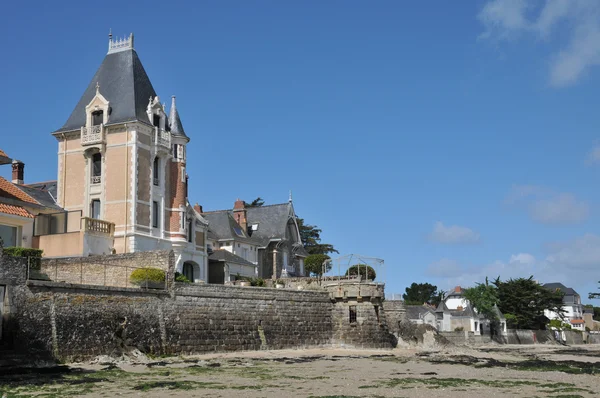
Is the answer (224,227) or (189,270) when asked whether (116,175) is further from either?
(224,227)

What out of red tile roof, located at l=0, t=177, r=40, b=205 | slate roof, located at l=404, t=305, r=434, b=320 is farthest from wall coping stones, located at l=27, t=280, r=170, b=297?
slate roof, located at l=404, t=305, r=434, b=320

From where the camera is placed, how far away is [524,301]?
78.6 meters

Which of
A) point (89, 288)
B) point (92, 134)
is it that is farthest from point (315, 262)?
point (89, 288)

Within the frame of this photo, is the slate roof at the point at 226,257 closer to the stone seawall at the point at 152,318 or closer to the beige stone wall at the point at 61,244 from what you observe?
the stone seawall at the point at 152,318

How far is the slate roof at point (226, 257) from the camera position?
184 feet

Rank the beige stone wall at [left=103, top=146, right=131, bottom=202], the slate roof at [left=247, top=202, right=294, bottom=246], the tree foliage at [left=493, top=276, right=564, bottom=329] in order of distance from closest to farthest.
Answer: the beige stone wall at [left=103, top=146, right=131, bottom=202]
the slate roof at [left=247, top=202, right=294, bottom=246]
the tree foliage at [left=493, top=276, right=564, bottom=329]

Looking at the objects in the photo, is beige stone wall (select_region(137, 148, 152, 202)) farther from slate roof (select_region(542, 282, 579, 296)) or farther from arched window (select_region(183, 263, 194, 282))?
slate roof (select_region(542, 282, 579, 296))

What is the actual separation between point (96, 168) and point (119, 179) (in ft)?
8.31

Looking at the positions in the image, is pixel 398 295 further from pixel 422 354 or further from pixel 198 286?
pixel 198 286

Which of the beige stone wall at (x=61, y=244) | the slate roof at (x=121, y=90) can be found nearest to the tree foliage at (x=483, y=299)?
the slate roof at (x=121, y=90)

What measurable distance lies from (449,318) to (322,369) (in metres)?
46.9

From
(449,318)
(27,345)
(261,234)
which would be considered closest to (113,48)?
(261,234)

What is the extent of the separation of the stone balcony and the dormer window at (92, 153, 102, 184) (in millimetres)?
3439

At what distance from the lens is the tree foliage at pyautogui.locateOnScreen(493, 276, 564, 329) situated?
78188 millimetres
